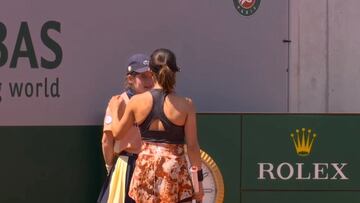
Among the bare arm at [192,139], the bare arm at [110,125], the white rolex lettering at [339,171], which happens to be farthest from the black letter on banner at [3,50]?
the white rolex lettering at [339,171]

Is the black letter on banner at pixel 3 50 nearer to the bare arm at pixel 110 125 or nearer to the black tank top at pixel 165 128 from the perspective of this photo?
the bare arm at pixel 110 125

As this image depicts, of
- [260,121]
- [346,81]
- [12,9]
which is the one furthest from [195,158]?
[346,81]

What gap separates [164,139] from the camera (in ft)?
16.9

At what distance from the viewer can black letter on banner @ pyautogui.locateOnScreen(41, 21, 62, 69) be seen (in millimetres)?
7223

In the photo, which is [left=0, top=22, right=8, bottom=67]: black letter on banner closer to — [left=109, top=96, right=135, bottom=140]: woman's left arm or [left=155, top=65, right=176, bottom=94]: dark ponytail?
[left=109, top=96, right=135, bottom=140]: woman's left arm

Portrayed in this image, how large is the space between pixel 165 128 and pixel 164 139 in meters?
0.07

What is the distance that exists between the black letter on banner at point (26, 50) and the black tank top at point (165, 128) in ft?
7.50

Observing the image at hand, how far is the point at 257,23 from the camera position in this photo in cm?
794

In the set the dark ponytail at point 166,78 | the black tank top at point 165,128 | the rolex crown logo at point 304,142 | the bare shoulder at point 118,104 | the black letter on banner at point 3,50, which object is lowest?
the rolex crown logo at point 304,142

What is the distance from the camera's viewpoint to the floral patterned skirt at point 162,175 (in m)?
5.14

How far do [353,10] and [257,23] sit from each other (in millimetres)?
1203

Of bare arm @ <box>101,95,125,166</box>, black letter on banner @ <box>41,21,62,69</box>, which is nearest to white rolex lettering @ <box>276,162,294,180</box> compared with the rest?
bare arm @ <box>101,95,125,166</box>

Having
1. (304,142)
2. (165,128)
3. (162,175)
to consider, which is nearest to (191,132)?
(165,128)

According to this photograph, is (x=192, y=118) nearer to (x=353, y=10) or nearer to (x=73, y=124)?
(x=73, y=124)
